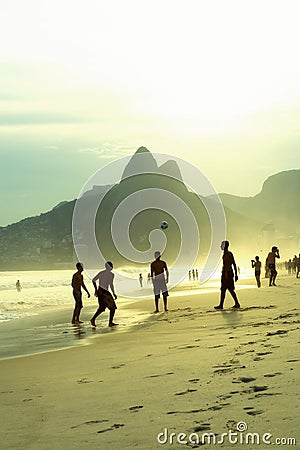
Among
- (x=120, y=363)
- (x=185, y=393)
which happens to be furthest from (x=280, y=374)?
(x=120, y=363)

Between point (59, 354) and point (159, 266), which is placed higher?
point (159, 266)

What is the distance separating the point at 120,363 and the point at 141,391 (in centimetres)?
229

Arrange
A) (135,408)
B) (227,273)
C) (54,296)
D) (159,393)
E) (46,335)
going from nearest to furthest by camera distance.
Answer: (135,408), (159,393), (46,335), (227,273), (54,296)

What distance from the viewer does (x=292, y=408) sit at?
5547 millimetres

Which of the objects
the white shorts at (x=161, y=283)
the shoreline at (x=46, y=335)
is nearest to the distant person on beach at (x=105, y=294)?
Answer: the shoreline at (x=46, y=335)

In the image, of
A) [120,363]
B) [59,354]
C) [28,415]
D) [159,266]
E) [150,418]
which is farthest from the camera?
[159,266]

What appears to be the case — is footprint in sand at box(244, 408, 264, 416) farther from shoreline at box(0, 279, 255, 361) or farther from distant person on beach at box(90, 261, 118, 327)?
distant person on beach at box(90, 261, 118, 327)

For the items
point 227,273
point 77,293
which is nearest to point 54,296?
point 77,293

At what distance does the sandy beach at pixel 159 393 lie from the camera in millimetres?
5383

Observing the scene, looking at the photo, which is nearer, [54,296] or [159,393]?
[159,393]

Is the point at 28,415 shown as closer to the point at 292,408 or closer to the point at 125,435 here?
the point at 125,435

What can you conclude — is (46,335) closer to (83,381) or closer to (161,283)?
(161,283)

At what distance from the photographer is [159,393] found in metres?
6.88

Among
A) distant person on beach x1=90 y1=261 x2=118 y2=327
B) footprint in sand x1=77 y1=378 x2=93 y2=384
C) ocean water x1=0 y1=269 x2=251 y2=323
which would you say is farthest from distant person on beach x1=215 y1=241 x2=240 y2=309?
footprint in sand x1=77 y1=378 x2=93 y2=384
